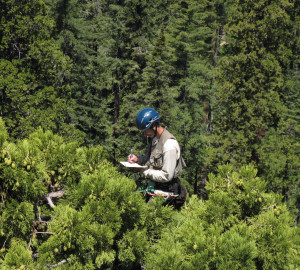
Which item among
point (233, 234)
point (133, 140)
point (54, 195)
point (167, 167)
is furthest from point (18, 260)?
point (133, 140)

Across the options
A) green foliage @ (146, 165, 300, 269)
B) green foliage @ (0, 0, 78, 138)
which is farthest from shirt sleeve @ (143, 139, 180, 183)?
green foliage @ (0, 0, 78, 138)

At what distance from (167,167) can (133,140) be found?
16.9 m

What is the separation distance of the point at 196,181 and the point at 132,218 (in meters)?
24.2

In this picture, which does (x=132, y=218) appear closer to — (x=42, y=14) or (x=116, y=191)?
(x=116, y=191)

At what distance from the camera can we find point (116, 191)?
2939mm

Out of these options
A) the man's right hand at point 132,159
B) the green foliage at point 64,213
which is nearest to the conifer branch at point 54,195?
the green foliage at point 64,213

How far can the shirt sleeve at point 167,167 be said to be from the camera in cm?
415

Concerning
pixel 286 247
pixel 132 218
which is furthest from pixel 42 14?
pixel 286 247

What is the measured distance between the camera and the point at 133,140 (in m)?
21.0

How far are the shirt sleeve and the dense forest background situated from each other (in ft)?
1.50

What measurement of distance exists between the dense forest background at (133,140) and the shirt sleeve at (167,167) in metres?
0.46

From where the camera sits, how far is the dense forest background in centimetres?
268

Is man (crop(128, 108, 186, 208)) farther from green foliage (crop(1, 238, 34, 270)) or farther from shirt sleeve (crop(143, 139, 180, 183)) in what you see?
green foliage (crop(1, 238, 34, 270))

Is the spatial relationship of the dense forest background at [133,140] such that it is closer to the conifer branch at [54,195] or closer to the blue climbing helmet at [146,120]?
the conifer branch at [54,195]
